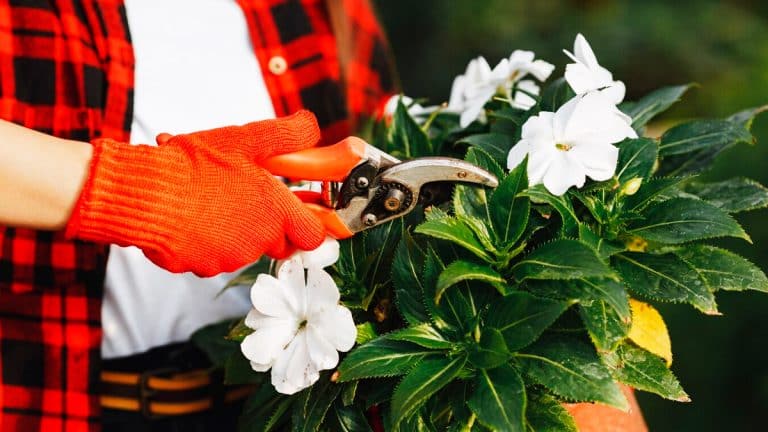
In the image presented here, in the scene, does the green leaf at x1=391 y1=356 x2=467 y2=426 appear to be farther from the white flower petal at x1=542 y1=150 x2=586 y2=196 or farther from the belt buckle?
the belt buckle

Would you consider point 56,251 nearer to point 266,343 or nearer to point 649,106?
point 266,343

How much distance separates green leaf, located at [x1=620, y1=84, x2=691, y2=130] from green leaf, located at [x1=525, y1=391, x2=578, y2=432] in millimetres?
452

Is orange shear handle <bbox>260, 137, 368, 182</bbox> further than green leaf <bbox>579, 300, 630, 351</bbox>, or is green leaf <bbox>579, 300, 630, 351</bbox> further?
orange shear handle <bbox>260, 137, 368, 182</bbox>

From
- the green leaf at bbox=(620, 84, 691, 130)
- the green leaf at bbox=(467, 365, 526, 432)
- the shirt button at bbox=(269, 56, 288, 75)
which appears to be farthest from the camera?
the shirt button at bbox=(269, 56, 288, 75)

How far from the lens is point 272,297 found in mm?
992

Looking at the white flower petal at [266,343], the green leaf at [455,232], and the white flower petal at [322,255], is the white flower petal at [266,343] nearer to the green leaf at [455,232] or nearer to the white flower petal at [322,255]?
the white flower petal at [322,255]

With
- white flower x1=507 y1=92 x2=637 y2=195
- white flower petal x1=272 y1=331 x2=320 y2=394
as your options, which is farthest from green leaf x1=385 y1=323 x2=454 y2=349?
white flower x1=507 y1=92 x2=637 y2=195

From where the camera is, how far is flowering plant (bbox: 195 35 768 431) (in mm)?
890

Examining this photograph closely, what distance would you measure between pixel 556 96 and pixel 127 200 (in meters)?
0.61

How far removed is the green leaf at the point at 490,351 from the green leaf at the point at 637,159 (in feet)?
0.94

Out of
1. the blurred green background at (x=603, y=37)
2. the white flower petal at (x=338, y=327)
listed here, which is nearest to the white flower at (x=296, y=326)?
the white flower petal at (x=338, y=327)

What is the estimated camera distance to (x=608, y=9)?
4.55 metres

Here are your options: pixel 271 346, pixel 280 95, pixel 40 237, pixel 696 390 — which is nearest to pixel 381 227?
pixel 271 346

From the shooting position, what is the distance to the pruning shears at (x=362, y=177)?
102 centimetres
